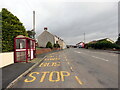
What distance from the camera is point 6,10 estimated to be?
1073 cm

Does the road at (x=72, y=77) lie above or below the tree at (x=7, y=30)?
below

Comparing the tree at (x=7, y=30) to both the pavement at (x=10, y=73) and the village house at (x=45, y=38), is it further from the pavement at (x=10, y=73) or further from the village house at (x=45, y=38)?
the village house at (x=45, y=38)

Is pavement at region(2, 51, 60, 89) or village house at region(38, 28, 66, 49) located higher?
village house at region(38, 28, 66, 49)

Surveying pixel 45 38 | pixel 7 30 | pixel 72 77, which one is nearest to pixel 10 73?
pixel 72 77

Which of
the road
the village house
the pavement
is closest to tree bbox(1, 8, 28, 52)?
the pavement

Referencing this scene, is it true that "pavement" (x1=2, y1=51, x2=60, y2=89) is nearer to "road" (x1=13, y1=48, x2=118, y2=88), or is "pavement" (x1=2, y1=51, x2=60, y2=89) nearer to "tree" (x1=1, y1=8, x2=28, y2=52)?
"road" (x1=13, y1=48, x2=118, y2=88)

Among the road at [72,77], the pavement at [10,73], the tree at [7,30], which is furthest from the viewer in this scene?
the tree at [7,30]

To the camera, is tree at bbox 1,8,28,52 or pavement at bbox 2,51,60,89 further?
tree at bbox 1,8,28,52

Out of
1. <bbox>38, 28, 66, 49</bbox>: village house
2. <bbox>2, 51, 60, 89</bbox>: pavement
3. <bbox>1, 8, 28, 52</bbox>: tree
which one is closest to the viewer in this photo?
<bbox>2, 51, 60, 89</bbox>: pavement

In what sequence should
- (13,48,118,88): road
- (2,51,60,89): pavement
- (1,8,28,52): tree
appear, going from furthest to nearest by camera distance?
(1,8,28,52): tree, (2,51,60,89): pavement, (13,48,118,88): road

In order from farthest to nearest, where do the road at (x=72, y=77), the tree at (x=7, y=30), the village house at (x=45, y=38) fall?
the village house at (x=45, y=38), the tree at (x=7, y=30), the road at (x=72, y=77)

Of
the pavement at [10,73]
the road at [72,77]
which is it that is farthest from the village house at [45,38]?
the pavement at [10,73]

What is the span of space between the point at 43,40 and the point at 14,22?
42.7 m

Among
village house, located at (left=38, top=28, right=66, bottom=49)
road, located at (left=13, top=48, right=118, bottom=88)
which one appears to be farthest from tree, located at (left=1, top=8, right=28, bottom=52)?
village house, located at (left=38, top=28, right=66, bottom=49)
